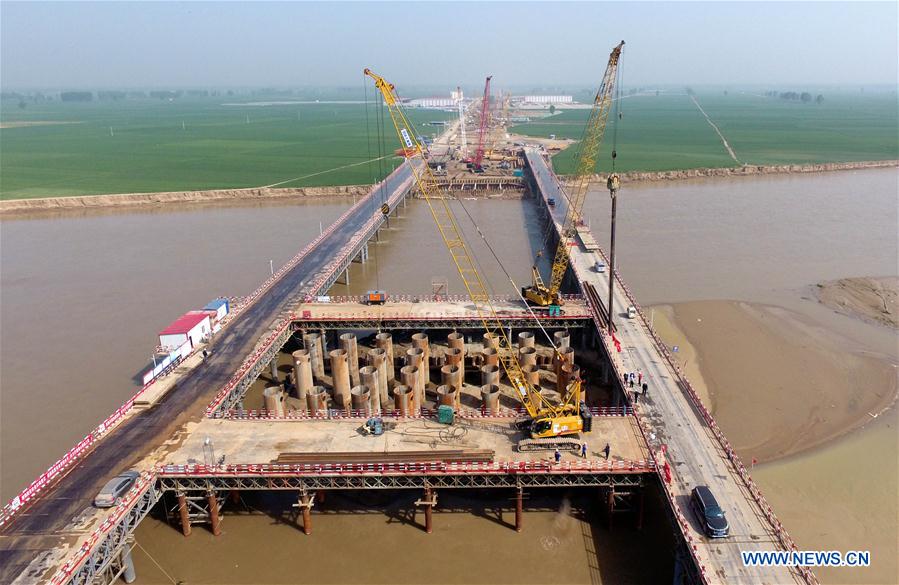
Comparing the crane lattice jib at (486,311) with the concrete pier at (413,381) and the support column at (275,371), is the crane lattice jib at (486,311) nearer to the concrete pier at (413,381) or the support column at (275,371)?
the concrete pier at (413,381)

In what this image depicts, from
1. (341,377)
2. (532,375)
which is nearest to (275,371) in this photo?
(341,377)

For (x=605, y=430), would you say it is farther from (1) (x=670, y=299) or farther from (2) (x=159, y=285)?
(2) (x=159, y=285)

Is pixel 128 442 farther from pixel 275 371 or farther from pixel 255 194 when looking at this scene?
pixel 255 194

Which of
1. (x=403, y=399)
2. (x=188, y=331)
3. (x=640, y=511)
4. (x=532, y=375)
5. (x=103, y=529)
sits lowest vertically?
(x=640, y=511)

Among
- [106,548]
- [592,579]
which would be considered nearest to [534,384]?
[592,579]

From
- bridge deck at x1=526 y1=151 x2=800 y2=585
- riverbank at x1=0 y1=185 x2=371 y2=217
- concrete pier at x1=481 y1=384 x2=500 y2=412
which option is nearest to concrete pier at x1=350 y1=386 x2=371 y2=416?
concrete pier at x1=481 y1=384 x2=500 y2=412

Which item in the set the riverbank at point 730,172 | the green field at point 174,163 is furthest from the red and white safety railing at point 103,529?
the riverbank at point 730,172

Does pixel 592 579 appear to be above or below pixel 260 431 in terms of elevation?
below
